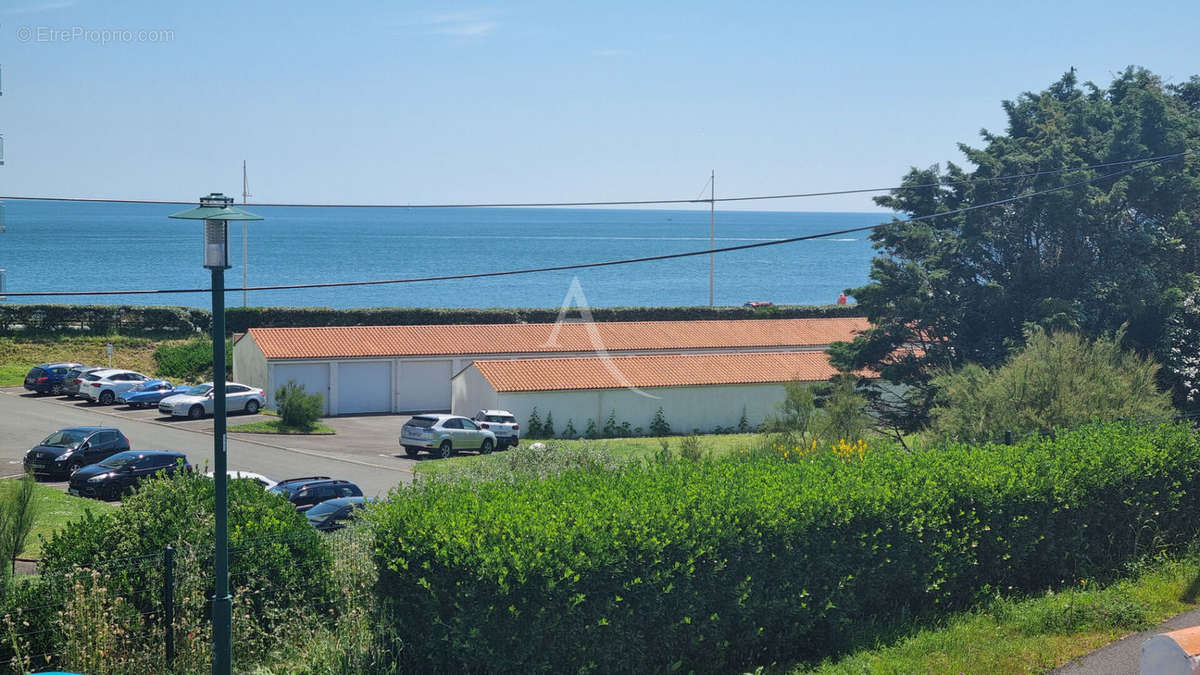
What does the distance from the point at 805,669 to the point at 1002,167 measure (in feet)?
98.9

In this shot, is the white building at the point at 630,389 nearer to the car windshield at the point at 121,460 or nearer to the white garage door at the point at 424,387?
the white garage door at the point at 424,387

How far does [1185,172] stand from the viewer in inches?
1428

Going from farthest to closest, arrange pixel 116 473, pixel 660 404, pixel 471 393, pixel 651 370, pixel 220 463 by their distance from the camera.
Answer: pixel 651 370 < pixel 660 404 < pixel 471 393 < pixel 116 473 < pixel 220 463

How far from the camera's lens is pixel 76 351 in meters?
54.3

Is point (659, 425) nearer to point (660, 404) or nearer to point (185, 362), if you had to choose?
point (660, 404)

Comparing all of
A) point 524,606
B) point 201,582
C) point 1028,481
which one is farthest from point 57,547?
point 1028,481

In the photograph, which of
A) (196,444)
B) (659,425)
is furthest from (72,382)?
(659,425)

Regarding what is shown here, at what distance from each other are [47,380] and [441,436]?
20.5m

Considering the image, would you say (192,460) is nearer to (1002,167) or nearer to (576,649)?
(576,649)

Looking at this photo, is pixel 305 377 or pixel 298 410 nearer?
pixel 298 410

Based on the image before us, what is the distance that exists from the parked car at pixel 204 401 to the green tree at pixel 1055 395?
3045 centimetres

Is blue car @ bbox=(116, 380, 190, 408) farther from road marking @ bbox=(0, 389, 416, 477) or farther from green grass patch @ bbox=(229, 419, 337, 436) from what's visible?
green grass patch @ bbox=(229, 419, 337, 436)

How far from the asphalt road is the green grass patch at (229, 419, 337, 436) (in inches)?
41.3

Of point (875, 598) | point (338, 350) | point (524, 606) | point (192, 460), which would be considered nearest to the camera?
point (524, 606)
